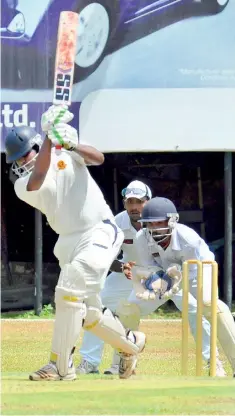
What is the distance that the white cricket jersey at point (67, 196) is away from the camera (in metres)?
7.41

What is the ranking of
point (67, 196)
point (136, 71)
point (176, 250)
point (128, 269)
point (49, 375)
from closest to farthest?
1. point (49, 375)
2. point (67, 196)
3. point (176, 250)
4. point (128, 269)
5. point (136, 71)

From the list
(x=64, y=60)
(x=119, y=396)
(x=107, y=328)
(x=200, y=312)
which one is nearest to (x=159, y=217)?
(x=200, y=312)

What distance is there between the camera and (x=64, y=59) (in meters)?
11.3

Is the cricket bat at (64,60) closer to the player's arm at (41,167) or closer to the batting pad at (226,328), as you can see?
the player's arm at (41,167)

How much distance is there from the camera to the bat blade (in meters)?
9.72

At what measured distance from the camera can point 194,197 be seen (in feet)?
56.5

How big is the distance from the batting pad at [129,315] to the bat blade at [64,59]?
65.2 inches

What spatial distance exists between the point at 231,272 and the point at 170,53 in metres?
3.14

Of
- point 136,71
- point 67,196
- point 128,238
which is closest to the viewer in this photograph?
point 67,196

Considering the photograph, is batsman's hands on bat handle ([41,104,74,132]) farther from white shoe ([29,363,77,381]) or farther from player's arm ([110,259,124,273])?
player's arm ([110,259,124,273])

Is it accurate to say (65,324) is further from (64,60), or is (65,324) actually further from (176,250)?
(64,60)

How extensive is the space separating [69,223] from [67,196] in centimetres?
18

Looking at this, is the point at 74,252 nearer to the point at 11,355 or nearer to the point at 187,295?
the point at 187,295

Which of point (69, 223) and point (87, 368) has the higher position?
point (69, 223)
